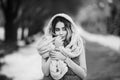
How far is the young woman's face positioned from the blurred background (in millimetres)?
3448

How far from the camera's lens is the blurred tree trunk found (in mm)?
7008

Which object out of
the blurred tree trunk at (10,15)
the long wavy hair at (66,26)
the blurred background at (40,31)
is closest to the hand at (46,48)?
the long wavy hair at (66,26)

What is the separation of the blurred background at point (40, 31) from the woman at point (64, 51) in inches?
135

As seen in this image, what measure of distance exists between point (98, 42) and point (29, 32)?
1.75 metres

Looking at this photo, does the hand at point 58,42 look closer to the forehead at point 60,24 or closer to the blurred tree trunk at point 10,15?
the forehead at point 60,24

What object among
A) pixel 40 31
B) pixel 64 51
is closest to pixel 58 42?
pixel 64 51

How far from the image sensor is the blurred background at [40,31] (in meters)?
6.20

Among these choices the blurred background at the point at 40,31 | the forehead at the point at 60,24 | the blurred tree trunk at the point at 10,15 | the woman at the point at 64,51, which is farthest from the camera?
the blurred tree trunk at the point at 10,15

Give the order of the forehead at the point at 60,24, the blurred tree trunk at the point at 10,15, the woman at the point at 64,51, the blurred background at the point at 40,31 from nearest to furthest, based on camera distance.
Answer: the woman at the point at 64,51 → the forehead at the point at 60,24 → the blurred background at the point at 40,31 → the blurred tree trunk at the point at 10,15

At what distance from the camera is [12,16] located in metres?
7.04

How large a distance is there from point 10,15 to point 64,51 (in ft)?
15.6

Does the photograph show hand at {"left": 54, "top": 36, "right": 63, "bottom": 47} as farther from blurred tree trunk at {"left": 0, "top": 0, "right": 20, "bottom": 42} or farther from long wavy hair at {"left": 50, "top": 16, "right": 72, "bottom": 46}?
blurred tree trunk at {"left": 0, "top": 0, "right": 20, "bottom": 42}

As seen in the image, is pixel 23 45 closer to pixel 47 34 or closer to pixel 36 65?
pixel 36 65

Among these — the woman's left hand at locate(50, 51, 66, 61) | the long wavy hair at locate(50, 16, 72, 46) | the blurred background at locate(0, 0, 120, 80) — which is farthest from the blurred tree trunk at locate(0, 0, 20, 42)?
the woman's left hand at locate(50, 51, 66, 61)
